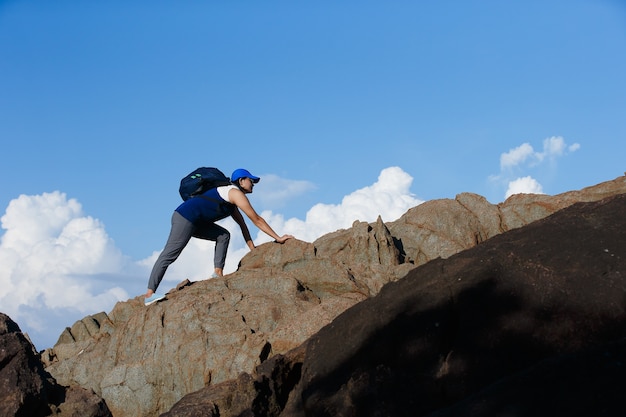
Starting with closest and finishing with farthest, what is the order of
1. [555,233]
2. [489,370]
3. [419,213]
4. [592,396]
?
[592,396]
[489,370]
[555,233]
[419,213]

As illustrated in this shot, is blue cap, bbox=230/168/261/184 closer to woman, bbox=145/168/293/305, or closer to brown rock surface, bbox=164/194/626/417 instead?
woman, bbox=145/168/293/305

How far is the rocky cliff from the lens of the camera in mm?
13609

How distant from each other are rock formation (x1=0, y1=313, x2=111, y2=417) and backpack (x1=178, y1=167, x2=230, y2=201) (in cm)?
481

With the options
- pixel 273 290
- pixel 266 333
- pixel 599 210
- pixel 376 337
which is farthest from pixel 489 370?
pixel 273 290

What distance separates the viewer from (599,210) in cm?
968

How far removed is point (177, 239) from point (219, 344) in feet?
12.8

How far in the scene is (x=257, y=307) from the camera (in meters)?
14.5

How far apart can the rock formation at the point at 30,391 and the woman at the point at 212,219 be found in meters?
3.04

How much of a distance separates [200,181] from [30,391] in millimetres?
5923

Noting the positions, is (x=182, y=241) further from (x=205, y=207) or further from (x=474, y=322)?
(x=474, y=322)

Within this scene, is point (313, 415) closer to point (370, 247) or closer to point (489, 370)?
point (489, 370)

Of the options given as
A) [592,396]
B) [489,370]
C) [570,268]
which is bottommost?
[592,396]

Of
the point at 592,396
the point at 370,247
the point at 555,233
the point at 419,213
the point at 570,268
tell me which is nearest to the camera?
the point at 592,396

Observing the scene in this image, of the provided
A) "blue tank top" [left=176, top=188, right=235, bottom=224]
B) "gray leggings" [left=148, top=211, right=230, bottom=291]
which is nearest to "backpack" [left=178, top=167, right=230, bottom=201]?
"blue tank top" [left=176, top=188, right=235, bottom=224]
